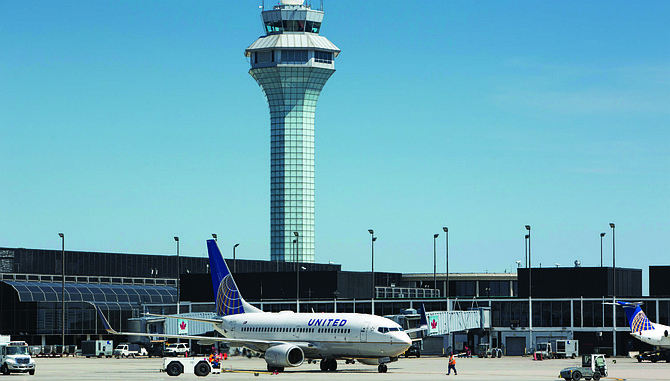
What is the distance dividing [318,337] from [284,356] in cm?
346

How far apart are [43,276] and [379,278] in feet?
188

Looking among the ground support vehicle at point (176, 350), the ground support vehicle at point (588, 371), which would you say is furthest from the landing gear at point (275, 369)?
the ground support vehicle at point (176, 350)

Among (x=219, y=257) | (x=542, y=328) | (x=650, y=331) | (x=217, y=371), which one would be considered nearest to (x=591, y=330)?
(x=542, y=328)

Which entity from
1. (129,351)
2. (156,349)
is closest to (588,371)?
(156,349)

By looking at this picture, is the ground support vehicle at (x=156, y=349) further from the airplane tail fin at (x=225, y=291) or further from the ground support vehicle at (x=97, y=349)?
the airplane tail fin at (x=225, y=291)

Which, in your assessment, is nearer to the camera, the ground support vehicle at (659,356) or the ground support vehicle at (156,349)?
the ground support vehicle at (659,356)

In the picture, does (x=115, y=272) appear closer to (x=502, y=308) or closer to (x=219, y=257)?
(x=502, y=308)

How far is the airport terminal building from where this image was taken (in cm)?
12494

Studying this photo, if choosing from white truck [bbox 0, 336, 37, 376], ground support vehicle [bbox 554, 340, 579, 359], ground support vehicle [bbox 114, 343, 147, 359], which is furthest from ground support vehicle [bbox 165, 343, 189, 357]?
ground support vehicle [bbox 554, 340, 579, 359]

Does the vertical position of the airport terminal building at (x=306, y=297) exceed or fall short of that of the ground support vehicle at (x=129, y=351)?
it exceeds it

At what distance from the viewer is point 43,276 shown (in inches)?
6663

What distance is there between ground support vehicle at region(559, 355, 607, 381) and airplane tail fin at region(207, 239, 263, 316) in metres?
31.6

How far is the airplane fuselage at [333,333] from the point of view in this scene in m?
77.8

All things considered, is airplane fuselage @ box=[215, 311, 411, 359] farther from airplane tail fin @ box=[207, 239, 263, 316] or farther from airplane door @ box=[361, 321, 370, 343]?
airplane tail fin @ box=[207, 239, 263, 316]
